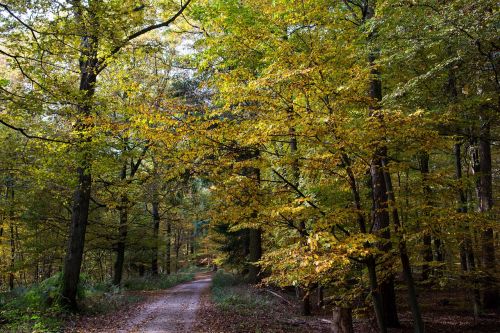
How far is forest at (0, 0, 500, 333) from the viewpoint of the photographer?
20.0 feet

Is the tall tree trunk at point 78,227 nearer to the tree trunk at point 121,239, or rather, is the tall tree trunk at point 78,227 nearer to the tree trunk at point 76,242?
the tree trunk at point 76,242

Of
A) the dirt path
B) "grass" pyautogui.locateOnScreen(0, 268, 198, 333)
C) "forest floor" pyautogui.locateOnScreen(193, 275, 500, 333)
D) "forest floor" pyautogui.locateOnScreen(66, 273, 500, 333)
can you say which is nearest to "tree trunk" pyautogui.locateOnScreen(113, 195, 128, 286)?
"forest floor" pyautogui.locateOnScreen(66, 273, 500, 333)

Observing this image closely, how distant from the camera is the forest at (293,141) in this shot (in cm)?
610

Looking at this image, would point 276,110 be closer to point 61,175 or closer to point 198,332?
point 198,332

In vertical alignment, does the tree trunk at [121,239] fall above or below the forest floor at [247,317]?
above

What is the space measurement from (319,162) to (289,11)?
12.4 feet

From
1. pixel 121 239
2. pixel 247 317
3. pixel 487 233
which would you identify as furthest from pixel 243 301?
pixel 487 233

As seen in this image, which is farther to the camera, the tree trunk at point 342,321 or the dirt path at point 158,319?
the dirt path at point 158,319

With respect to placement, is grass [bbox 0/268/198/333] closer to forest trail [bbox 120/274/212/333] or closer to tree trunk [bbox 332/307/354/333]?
forest trail [bbox 120/274/212/333]

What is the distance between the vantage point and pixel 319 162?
6.51 metres

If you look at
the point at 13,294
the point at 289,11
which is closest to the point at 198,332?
the point at 13,294

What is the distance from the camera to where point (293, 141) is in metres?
7.35

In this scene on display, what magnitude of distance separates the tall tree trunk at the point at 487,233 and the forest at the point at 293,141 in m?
0.09

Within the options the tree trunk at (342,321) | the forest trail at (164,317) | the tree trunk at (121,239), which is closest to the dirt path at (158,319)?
the forest trail at (164,317)
